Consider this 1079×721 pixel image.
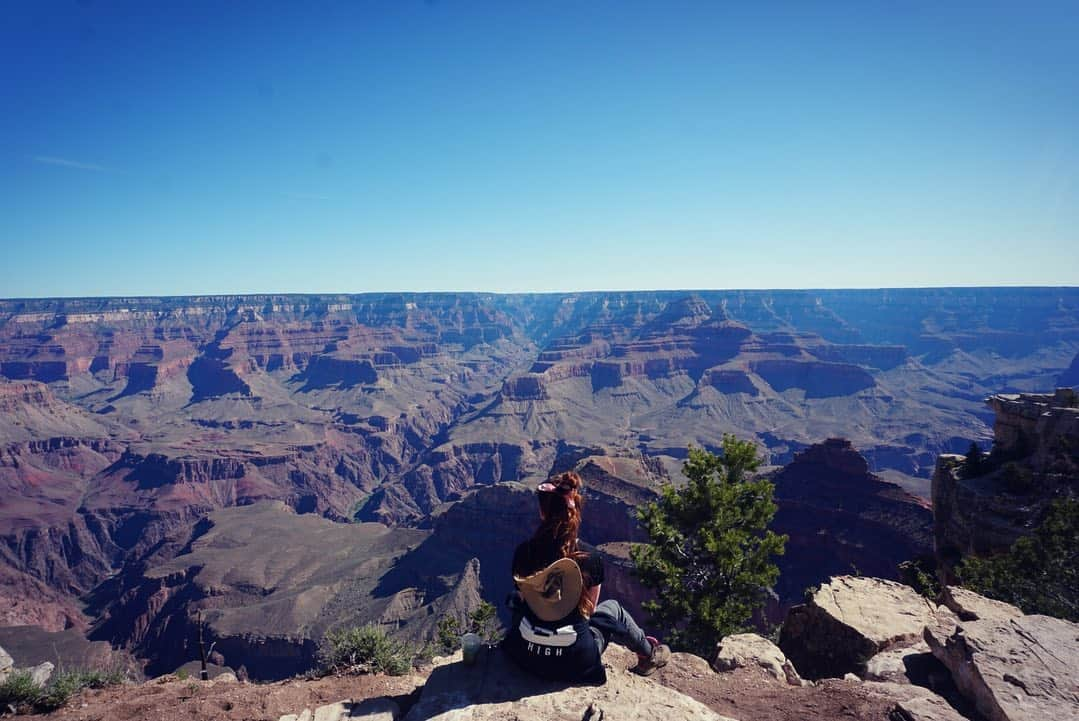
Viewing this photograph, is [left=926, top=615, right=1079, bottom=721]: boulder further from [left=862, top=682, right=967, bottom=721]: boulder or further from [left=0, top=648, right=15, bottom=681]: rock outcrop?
[left=0, top=648, right=15, bottom=681]: rock outcrop

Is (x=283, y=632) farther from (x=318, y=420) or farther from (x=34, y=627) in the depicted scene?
(x=318, y=420)

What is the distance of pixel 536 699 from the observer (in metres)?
6.30

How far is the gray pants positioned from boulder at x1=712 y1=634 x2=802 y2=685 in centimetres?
276

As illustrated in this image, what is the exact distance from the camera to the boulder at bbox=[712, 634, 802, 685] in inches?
351

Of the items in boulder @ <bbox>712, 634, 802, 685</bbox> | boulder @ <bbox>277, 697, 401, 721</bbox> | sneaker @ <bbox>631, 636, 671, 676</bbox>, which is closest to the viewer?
boulder @ <bbox>277, 697, 401, 721</bbox>

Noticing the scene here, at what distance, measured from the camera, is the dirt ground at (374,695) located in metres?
6.86

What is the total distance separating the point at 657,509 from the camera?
14.8 metres

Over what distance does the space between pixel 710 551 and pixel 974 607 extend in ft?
16.9

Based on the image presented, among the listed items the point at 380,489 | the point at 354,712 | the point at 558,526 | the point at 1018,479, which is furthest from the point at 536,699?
the point at 380,489

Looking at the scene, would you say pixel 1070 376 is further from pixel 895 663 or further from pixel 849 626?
pixel 895 663

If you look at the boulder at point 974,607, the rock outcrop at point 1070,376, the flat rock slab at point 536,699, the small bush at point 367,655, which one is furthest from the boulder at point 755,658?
the rock outcrop at point 1070,376

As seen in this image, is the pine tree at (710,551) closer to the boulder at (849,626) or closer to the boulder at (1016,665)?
the boulder at (849,626)

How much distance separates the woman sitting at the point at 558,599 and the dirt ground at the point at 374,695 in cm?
195

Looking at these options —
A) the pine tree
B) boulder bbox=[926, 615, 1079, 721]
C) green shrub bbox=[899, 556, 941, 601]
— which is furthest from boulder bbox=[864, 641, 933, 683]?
green shrub bbox=[899, 556, 941, 601]
